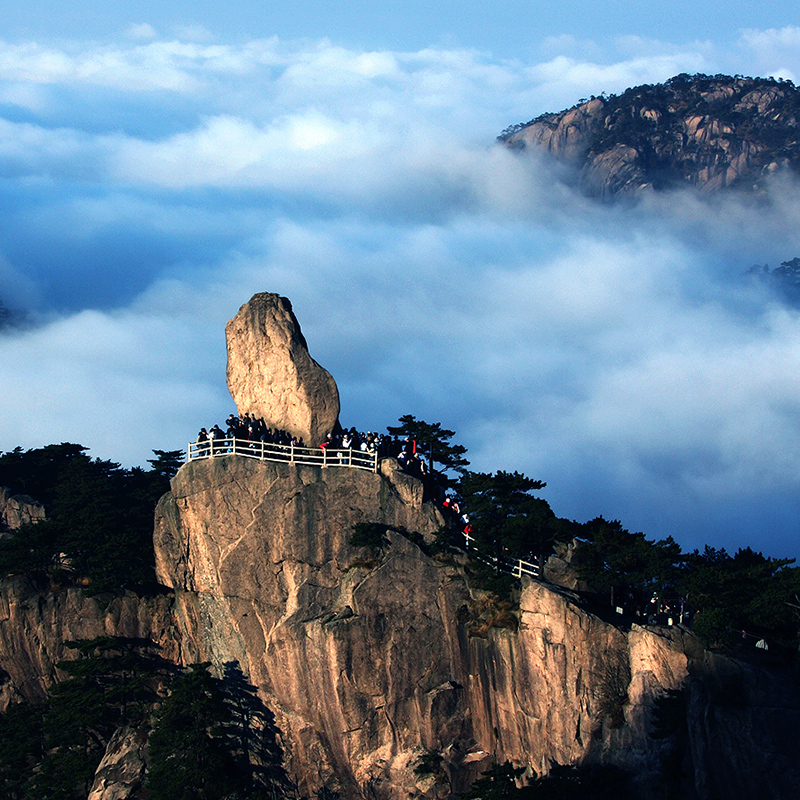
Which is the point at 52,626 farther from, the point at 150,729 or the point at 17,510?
the point at 17,510

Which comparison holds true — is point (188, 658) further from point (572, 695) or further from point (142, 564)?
point (572, 695)

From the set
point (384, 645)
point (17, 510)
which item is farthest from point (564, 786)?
point (17, 510)

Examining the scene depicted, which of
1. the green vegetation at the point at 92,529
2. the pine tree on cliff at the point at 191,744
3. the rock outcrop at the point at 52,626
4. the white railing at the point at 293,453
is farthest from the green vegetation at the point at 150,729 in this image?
the white railing at the point at 293,453

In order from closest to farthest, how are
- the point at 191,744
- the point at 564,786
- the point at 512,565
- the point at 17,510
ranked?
1. the point at 564,786
2. the point at 512,565
3. the point at 191,744
4. the point at 17,510

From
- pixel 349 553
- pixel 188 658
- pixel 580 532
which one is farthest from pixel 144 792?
pixel 580 532

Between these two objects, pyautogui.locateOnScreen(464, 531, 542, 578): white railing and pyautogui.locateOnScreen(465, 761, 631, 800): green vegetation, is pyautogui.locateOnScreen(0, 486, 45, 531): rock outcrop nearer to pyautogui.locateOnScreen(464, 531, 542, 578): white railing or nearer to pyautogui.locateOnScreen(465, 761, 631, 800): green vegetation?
pyautogui.locateOnScreen(464, 531, 542, 578): white railing

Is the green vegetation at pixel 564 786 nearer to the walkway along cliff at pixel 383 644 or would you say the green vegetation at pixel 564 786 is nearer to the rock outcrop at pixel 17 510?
the walkway along cliff at pixel 383 644
